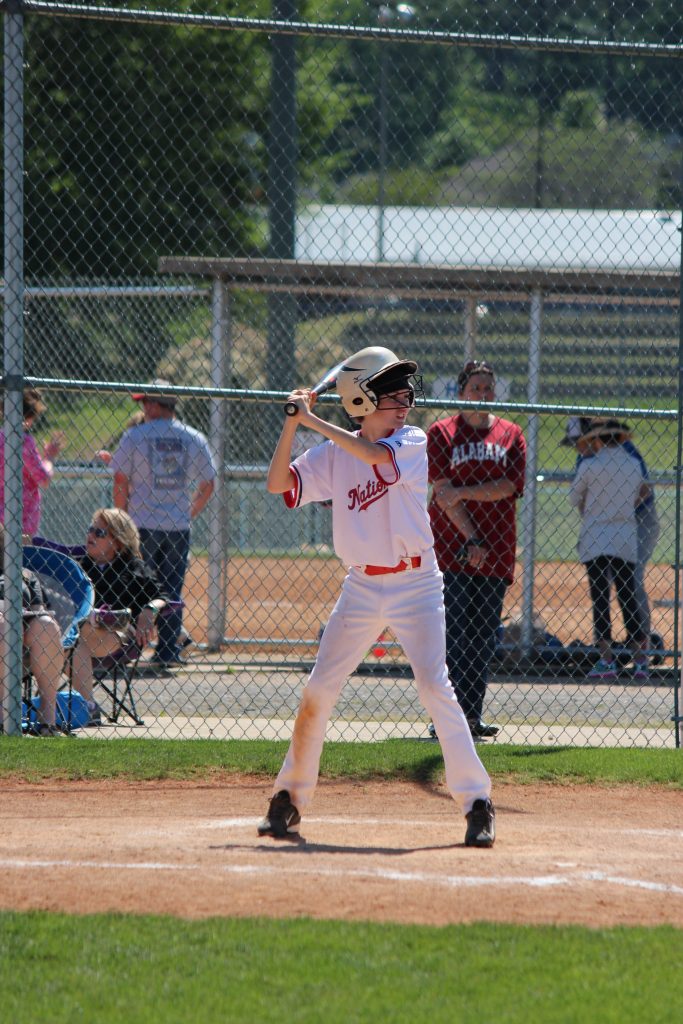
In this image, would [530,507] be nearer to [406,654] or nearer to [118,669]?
[118,669]

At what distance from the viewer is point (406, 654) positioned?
518cm

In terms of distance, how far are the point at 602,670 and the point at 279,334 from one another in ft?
14.0

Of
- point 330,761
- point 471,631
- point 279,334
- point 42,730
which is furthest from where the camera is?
point 279,334

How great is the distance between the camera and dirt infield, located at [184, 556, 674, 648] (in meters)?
11.4

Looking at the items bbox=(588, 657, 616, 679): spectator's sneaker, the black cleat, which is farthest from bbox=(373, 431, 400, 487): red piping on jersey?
bbox=(588, 657, 616, 679): spectator's sneaker

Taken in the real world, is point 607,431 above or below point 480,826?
above

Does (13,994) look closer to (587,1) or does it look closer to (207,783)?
(207,783)

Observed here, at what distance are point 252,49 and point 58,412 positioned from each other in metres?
6.75

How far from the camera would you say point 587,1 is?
115 feet

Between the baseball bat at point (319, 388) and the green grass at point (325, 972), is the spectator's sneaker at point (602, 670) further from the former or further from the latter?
the green grass at point (325, 972)

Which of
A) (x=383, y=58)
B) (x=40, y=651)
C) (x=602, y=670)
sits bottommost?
(x=602, y=670)

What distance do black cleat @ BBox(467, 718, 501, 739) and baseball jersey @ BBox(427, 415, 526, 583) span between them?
793 millimetres

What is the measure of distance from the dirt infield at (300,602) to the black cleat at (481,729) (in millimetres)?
3326

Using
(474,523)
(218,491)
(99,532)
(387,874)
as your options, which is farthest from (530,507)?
(387,874)
